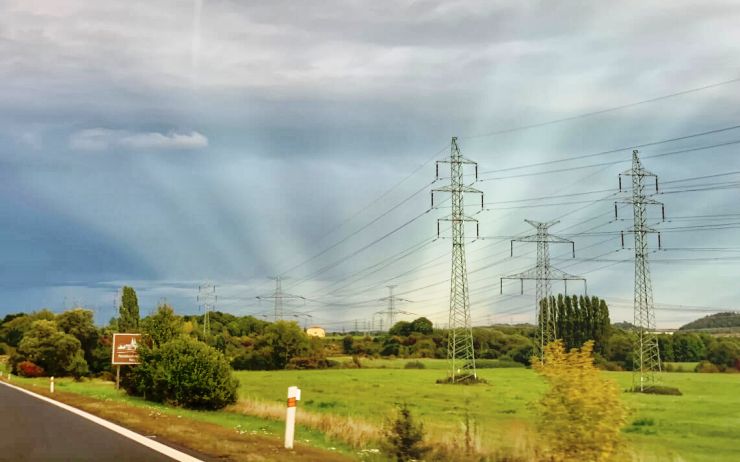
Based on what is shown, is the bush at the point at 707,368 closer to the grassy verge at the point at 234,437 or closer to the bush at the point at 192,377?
the bush at the point at 192,377

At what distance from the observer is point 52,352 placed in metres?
92.7

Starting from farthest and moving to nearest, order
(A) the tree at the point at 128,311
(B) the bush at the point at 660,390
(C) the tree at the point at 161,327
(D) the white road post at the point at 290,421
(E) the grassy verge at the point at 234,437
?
(A) the tree at the point at 128,311 → (B) the bush at the point at 660,390 → (C) the tree at the point at 161,327 → (D) the white road post at the point at 290,421 → (E) the grassy verge at the point at 234,437

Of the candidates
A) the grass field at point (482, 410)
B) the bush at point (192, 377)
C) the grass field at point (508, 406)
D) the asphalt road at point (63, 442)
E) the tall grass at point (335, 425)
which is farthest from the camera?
the bush at point (192, 377)

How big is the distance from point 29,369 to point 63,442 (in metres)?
82.5

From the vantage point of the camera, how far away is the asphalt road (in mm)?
13542

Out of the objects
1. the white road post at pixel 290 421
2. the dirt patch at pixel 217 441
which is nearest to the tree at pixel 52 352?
the dirt patch at pixel 217 441

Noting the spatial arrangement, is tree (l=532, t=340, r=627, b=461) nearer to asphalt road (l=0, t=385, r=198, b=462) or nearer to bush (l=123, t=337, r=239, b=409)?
asphalt road (l=0, t=385, r=198, b=462)

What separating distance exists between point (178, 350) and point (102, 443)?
18.6 metres

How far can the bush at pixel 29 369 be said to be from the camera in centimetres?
8919

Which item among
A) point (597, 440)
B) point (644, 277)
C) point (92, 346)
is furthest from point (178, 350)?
point (92, 346)

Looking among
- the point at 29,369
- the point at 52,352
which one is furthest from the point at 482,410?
the point at 52,352

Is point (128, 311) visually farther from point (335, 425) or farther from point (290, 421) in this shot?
point (290, 421)

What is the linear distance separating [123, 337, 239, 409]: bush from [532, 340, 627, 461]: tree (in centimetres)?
2269

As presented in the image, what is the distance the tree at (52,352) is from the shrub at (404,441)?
283 feet
